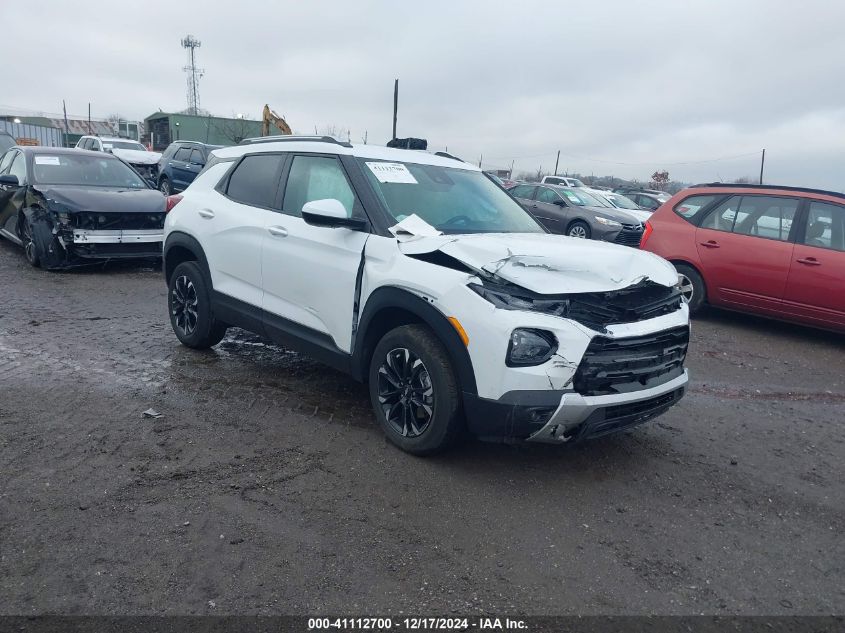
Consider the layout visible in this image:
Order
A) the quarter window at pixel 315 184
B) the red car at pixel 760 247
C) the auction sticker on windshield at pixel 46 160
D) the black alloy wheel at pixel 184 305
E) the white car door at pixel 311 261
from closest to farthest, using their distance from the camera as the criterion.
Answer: the white car door at pixel 311 261 < the quarter window at pixel 315 184 < the black alloy wheel at pixel 184 305 < the red car at pixel 760 247 < the auction sticker on windshield at pixel 46 160

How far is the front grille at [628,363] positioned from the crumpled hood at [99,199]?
7.54 m

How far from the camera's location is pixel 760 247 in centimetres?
755

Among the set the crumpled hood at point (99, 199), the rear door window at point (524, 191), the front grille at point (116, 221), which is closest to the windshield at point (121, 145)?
the rear door window at point (524, 191)

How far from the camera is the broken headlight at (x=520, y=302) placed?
338 cm

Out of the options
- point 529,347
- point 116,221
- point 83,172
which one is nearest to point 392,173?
point 529,347

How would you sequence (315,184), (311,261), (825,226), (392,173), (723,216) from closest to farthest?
1. (311,261)
2. (392,173)
3. (315,184)
4. (825,226)
5. (723,216)

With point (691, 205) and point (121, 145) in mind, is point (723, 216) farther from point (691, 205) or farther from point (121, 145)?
point (121, 145)

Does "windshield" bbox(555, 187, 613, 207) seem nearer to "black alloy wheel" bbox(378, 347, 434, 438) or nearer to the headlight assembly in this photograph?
the headlight assembly

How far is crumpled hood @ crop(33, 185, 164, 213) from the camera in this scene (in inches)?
336

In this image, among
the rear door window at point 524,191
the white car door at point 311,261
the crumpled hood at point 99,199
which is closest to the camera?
the white car door at point 311,261

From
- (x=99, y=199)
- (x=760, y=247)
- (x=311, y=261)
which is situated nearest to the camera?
(x=311, y=261)

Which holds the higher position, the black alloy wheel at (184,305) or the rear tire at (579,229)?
the rear tire at (579,229)

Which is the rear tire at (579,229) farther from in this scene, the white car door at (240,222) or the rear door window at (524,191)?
the white car door at (240,222)

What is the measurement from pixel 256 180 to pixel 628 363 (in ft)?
10.7
